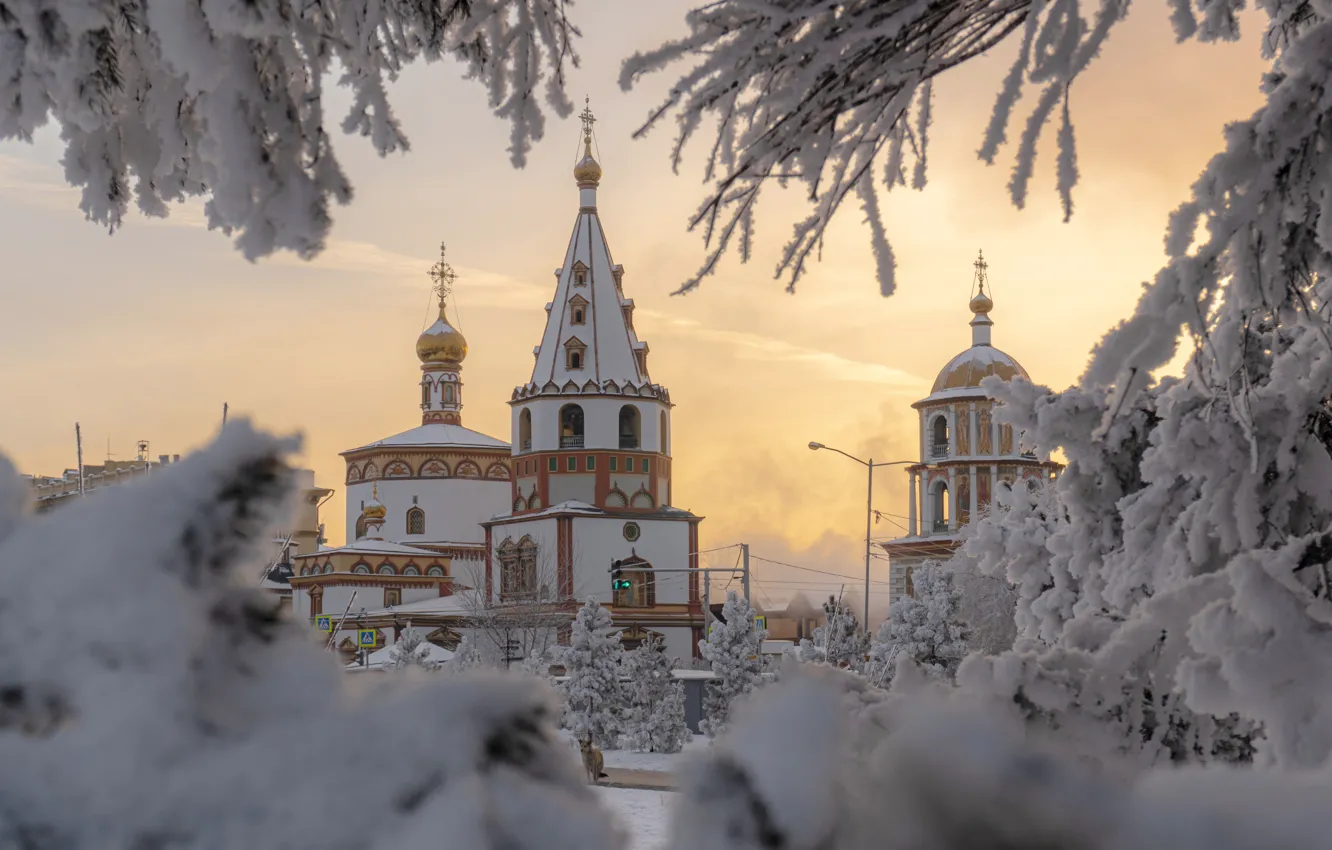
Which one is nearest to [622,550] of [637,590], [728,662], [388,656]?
A: [637,590]

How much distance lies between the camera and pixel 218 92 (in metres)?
2.79

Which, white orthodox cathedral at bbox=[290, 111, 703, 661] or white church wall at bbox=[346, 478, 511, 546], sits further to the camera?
white church wall at bbox=[346, 478, 511, 546]

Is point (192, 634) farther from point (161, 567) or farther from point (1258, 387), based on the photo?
point (1258, 387)

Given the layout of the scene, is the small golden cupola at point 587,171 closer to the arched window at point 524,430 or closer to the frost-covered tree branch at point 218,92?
the arched window at point 524,430

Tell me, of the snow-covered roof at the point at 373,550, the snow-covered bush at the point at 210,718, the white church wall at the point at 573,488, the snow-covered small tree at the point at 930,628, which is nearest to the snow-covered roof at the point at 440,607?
the snow-covered roof at the point at 373,550

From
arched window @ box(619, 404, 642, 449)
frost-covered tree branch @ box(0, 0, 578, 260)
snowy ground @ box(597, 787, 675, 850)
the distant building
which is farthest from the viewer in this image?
arched window @ box(619, 404, 642, 449)

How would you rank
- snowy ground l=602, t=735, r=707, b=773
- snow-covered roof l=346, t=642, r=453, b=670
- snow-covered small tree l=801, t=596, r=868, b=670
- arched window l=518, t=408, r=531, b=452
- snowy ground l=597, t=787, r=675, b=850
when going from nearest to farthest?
1. snowy ground l=597, t=787, r=675, b=850
2. snowy ground l=602, t=735, r=707, b=773
3. snow-covered small tree l=801, t=596, r=868, b=670
4. snow-covered roof l=346, t=642, r=453, b=670
5. arched window l=518, t=408, r=531, b=452

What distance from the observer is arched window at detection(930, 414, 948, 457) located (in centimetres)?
4903

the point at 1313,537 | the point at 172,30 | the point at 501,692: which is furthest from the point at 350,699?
the point at 1313,537

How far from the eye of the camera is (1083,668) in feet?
10.3

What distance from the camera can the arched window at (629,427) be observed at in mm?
53000

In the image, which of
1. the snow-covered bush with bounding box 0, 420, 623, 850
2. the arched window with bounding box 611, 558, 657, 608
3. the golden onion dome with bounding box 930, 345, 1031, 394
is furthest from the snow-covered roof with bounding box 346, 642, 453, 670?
the snow-covered bush with bounding box 0, 420, 623, 850

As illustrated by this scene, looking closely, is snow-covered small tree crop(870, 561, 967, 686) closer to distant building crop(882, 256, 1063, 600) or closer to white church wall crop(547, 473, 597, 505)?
distant building crop(882, 256, 1063, 600)

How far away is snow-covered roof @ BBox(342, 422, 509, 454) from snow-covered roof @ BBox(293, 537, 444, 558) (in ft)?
23.1
